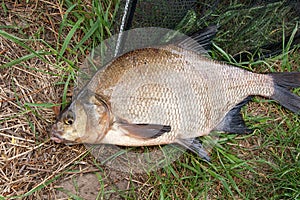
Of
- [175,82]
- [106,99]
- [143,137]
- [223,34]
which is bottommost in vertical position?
[143,137]

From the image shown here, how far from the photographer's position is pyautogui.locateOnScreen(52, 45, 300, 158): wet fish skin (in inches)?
100

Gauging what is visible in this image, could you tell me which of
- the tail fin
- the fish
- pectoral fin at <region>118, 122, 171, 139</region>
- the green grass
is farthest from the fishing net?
the tail fin

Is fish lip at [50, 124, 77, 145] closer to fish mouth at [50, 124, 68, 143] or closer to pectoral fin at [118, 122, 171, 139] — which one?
fish mouth at [50, 124, 68, 143]

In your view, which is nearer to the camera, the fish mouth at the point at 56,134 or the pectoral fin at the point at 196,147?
the fish mouth at the point at 56,134

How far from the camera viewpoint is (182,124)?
8.88 feet

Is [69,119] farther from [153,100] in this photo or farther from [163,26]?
[163,26]

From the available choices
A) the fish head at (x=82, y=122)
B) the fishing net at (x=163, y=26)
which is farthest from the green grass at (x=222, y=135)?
the fish head at (x=82, y=122)

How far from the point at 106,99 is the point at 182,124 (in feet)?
1.77

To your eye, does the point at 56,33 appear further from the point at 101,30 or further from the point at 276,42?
the point at 276,42

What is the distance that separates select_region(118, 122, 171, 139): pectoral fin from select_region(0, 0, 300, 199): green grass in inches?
14.2

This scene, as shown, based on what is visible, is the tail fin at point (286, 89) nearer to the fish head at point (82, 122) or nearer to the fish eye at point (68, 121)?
the fish head at point (82, 122)

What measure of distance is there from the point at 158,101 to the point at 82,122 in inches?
20.1

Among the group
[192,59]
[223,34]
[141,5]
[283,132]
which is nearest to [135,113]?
[192,59]

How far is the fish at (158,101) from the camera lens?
255cm
